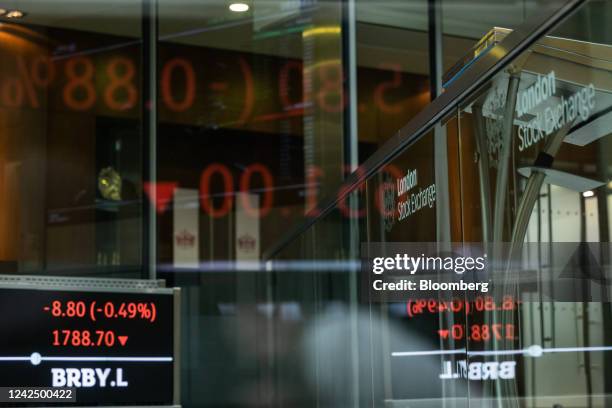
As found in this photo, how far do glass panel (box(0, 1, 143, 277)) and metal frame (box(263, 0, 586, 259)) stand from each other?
211cm

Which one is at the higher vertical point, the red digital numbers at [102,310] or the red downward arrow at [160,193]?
the red downward arrow at [160,193]

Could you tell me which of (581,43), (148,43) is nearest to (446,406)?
(581,43)

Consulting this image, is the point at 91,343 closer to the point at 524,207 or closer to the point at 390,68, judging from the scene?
the point at 390,68

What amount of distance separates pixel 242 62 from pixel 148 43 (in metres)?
0.58

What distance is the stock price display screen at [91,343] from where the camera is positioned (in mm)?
4816

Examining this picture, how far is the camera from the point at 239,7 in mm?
6203

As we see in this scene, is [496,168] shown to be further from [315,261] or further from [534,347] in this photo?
[315,261]

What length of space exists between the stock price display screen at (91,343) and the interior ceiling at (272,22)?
1.55 metres

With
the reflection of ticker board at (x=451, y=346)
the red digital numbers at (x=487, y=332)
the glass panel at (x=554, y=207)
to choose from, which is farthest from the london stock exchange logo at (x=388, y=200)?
the glass panel at (x=554, y=207)

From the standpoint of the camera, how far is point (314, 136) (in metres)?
6.36

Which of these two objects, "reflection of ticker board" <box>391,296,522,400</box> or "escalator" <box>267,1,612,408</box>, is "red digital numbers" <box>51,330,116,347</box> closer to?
"reflection of ticker board" <box>391,296,522,400</box>

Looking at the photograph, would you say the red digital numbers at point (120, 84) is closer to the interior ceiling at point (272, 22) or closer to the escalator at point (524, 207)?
the interior ceiling at point (272, 22)

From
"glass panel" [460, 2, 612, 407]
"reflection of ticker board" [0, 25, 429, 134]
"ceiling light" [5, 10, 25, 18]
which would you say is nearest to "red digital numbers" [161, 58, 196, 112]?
"reflection of ticker board" [0, 25, 429, 134]

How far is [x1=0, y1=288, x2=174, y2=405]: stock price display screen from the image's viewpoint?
15.8 ft
